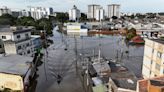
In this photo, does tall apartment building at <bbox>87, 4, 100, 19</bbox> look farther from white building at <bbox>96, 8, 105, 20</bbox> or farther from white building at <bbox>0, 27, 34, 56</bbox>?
white building at <bbox>0, 27, 34, 56</bbox>

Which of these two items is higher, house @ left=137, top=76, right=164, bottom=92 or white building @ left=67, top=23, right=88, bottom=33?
white building @ left=67, top=23, right=88, bottom=33

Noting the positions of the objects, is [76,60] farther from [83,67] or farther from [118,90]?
[118,90]

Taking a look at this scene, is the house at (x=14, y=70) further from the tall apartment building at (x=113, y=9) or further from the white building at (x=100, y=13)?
the tall apartment building at (x=113, y=9)

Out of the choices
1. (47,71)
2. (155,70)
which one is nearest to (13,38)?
(47,71)

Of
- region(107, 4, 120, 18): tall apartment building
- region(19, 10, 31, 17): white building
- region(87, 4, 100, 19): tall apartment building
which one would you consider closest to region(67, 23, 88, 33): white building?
region(87, 4, 100, 19): tall apartment building

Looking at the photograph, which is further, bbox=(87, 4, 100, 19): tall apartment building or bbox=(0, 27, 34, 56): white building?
bbox=(87, 4, 100, 19): tall apartment building

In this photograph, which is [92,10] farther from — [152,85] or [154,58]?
[152,85]

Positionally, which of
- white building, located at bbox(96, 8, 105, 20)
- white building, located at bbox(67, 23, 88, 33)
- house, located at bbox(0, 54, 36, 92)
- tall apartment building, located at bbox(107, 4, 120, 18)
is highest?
tall apartment building, located at bbox(107, 4, 120, 18)

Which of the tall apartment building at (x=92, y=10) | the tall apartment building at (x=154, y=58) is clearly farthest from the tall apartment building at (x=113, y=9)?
the tall apartment building at (x=154, y=58)
